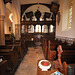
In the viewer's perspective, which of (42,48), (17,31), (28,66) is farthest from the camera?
(17,31)

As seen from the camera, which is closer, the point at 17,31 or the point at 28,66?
the point at 28,66

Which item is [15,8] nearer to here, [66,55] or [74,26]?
[74,26]

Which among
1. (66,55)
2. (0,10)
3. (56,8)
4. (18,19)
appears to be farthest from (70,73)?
(18,19)

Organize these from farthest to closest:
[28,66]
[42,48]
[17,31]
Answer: [17,31], [42,48], [28,66]

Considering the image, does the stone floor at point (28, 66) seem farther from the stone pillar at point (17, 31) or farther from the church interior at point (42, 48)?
the stone pillar at point (17, 31)

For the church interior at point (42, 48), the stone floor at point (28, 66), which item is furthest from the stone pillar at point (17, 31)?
the stone floor at point (28, 66)

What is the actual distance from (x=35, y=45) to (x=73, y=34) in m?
4.65

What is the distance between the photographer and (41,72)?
1.30 m

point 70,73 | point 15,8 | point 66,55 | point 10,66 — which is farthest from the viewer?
point 15,8

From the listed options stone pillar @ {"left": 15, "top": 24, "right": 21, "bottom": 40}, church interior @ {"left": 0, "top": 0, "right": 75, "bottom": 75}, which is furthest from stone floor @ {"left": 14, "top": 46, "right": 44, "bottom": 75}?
stone pillar @ {"left": 15, "top": 24, "right": 21, "bottom": 40}

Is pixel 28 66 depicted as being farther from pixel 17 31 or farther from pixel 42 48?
pixel 17 31

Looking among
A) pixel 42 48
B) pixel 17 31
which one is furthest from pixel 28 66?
pixel 17 31

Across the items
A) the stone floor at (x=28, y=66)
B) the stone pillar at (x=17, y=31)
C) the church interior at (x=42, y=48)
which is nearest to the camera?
the church interior at (x=42, y=48)

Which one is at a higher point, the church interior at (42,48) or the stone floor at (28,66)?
the church interior at (42,48)
